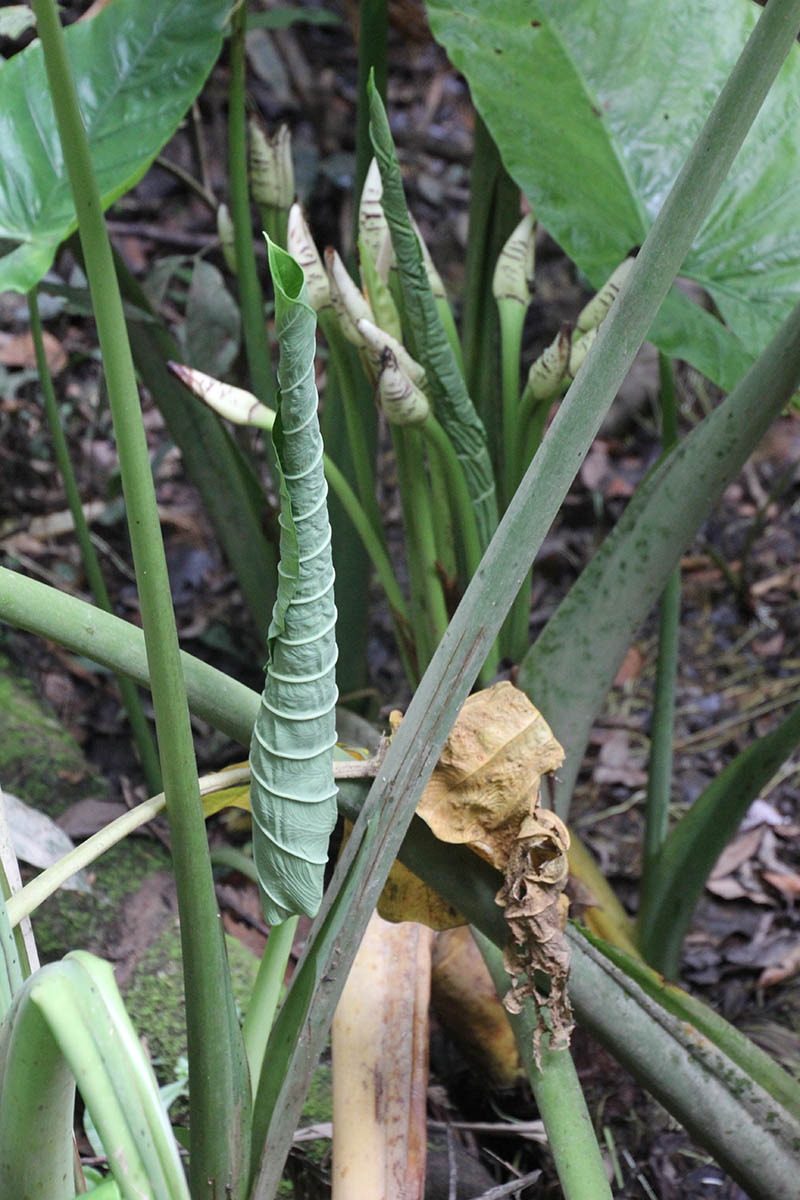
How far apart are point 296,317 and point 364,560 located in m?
0.69

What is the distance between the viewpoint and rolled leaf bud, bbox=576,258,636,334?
67cm

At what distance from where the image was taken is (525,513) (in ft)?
1.46

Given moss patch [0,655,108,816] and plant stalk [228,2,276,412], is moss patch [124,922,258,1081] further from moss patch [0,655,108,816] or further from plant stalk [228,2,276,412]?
plant stalk [228,2,276,412]

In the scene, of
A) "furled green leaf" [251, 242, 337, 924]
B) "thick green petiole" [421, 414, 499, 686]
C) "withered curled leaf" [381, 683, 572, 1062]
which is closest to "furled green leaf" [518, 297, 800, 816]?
"thick green petiole" [421, 414, 499, 686]

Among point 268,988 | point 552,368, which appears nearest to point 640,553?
point 552,368

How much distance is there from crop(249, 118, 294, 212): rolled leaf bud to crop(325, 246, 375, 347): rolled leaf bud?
0.18m

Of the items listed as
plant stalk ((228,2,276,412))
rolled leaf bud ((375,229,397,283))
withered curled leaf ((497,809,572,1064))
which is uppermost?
plant stalk ((228,2,276,412))

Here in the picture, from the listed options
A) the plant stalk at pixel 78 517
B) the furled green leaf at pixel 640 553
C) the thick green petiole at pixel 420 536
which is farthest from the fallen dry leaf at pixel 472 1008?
the plant stalk at pixel 78 517

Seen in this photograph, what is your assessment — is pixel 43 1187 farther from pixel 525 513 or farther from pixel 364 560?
pixel 364 560

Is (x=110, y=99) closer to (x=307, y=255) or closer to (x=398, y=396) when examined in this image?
(x=307, y=255)

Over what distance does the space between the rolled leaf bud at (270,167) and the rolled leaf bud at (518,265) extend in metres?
0.20

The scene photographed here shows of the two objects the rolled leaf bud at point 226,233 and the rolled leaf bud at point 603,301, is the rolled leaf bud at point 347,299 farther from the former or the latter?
the rolled leaf bud at point 226,233

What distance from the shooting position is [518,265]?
0.77 m

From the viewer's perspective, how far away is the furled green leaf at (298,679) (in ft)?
1.29
